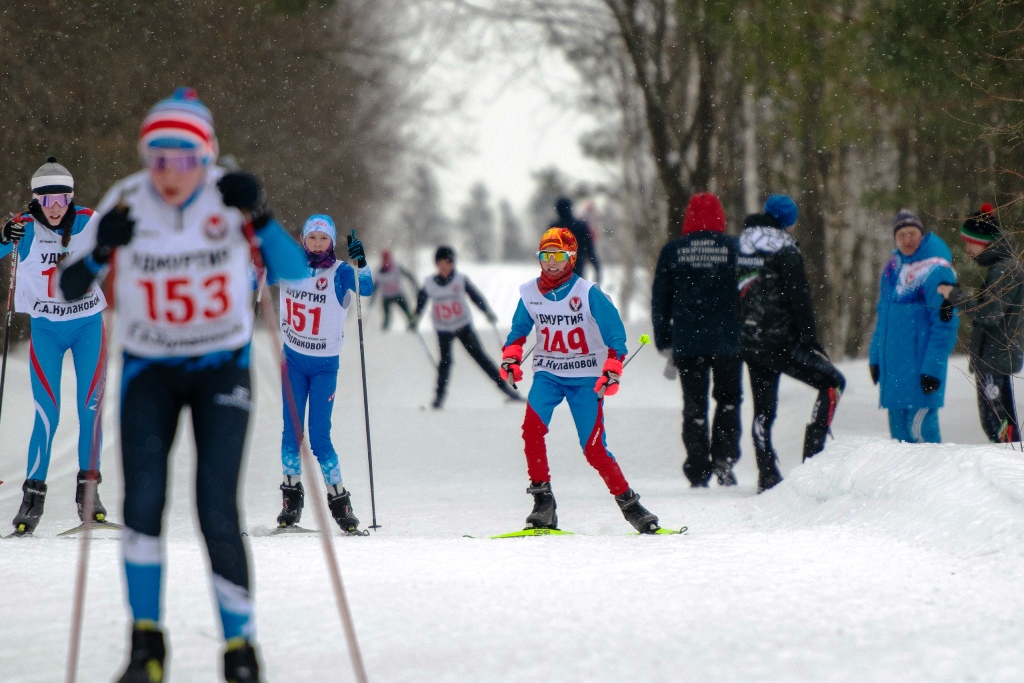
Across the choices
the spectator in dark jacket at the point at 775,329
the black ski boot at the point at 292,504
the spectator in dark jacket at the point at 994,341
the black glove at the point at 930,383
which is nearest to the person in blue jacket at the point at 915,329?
the black glove at the point at 930,383

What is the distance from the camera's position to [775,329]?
894cm

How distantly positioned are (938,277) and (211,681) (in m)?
6.52

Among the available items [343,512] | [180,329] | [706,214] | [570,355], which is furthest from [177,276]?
[706,214]

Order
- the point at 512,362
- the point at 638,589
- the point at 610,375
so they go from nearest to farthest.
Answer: the point at 638,589 < the point at 610,375 < the point at 512,362

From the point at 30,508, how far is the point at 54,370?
2.76 feet

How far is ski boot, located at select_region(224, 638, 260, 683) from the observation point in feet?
11.6

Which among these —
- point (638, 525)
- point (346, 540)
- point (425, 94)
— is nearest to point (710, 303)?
point (638, 525)

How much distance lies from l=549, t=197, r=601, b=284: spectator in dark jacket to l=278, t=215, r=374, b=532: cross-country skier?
7630 millimetres

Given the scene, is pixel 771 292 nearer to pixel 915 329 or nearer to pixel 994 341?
pixel 915 329

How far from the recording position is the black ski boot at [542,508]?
725 cm

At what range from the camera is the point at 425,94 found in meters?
39.7

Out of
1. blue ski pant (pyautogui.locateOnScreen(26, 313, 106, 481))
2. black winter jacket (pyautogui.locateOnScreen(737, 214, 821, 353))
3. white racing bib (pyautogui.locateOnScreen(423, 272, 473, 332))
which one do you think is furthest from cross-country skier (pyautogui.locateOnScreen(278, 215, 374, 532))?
white racing bib (pyautogui.locateOnScreen(423, 272, 473, 332))

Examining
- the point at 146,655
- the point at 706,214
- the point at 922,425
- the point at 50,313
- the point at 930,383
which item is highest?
the point at 706,214

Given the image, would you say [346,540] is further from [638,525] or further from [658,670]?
[658,670]
